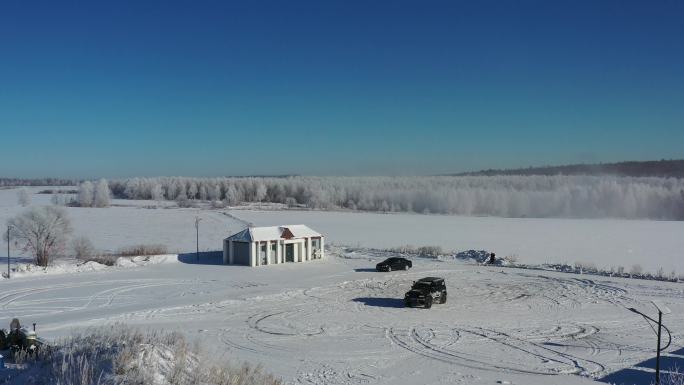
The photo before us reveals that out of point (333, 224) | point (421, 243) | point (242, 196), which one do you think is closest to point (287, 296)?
point (421, 243)

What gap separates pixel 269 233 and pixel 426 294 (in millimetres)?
15402

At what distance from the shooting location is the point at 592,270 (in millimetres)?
37250

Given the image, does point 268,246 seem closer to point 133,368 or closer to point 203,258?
point 203,258

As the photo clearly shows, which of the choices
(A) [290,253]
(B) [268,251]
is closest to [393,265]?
(A) [290,253]

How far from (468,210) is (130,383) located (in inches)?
4401

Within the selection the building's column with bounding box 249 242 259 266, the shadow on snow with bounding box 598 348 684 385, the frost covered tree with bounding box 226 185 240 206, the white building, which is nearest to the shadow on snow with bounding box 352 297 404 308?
the shadow on snow with bounding box 598 348 684 385

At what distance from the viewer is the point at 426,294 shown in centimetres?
2612

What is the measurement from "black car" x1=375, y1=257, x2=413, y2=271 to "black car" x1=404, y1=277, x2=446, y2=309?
343 inches

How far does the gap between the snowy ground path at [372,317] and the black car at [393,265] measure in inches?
22.4

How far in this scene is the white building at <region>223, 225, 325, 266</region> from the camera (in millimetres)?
37812

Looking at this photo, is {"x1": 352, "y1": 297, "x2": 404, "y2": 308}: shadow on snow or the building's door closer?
{"x1": 352, "y1": 297, "x2": 404, "y2": 308}: shadow on snow

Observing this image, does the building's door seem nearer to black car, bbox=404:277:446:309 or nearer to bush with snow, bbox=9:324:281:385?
black car, bbox=404:277:446:309

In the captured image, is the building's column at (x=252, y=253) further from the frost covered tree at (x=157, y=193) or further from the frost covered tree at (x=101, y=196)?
the frost covered tree at (x=157, y=193)

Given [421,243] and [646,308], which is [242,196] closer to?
[421,243]
